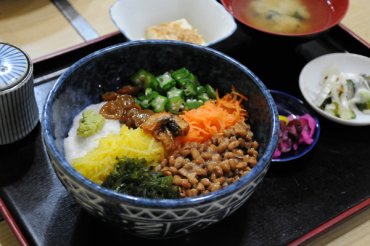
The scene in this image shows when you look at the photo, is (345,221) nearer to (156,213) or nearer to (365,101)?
(365,101)

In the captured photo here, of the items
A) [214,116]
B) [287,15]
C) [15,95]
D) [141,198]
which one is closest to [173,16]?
[287,15]

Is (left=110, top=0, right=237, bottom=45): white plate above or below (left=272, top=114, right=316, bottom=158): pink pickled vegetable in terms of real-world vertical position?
above

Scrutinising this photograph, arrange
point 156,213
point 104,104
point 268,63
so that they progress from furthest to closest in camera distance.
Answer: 1. point 268,63
2. point 104,104
3. point 156,213

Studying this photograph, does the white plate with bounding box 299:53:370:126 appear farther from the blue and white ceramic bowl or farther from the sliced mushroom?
the sliced mushroom

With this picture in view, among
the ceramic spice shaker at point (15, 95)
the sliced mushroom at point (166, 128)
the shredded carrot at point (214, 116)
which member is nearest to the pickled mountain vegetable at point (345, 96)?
the shredded carrot at point (214, 116)

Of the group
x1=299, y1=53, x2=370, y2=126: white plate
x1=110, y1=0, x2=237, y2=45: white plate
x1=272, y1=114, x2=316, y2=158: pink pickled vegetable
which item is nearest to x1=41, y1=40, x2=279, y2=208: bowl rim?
x1=272, y1=114, x2=316, y2=158: pink pickled vegetable

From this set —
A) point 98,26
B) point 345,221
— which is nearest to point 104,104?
point 98,26
